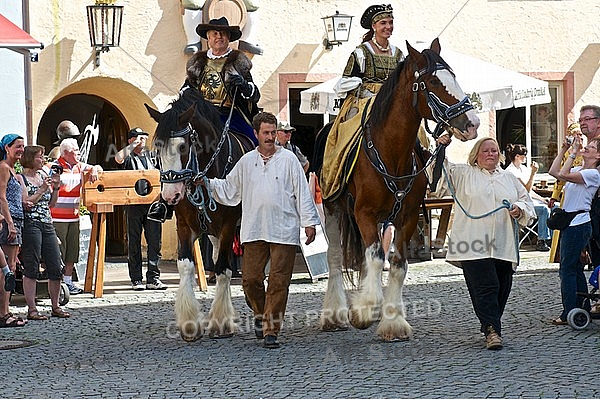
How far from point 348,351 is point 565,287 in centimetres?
220

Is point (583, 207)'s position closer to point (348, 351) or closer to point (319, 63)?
point (348, 351)

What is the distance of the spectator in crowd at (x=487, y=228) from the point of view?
27.3 ft

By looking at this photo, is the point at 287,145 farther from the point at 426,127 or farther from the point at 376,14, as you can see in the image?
the point at 426,127

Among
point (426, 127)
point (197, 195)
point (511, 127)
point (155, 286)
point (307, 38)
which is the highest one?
point (307, 38)

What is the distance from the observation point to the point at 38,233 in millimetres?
10664

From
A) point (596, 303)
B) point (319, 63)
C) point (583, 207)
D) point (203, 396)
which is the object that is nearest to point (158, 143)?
point (203, 396)

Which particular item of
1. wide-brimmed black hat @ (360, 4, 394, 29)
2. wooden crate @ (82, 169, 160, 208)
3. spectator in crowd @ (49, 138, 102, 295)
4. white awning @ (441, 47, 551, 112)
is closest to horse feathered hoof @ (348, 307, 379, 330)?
wide-brimmed black hat @ (360, 4, 394, 29)

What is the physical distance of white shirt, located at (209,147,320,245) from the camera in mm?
8648

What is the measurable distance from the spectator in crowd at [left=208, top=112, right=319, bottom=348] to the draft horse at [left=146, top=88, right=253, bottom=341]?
33cm

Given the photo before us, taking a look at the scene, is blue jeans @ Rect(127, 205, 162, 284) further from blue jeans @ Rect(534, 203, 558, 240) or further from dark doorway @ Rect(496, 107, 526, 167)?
dark doorway @ Rect(496, 107, 526, 167)

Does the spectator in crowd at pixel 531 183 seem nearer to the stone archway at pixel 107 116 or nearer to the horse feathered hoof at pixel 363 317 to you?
the stone archway at pixel 107 116

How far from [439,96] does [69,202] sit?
220 inches

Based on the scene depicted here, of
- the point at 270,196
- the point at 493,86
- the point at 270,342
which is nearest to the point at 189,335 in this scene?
the point at 270,342

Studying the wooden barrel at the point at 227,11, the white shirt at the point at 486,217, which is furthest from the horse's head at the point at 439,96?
the wooden barrel at the point at 227,11
